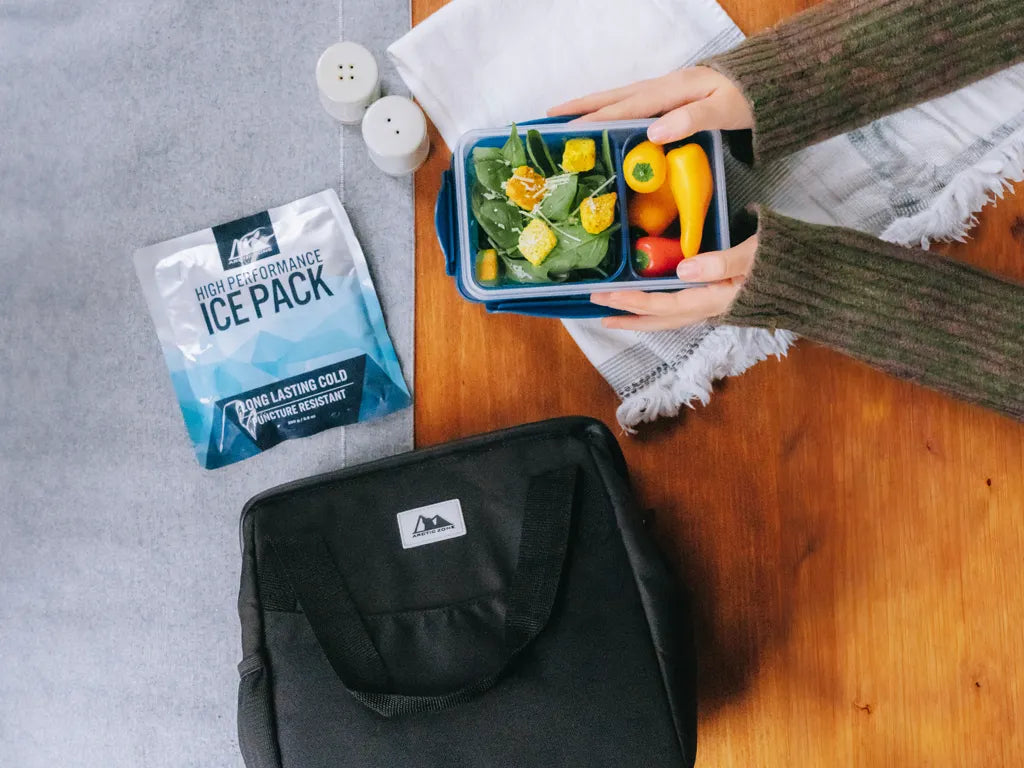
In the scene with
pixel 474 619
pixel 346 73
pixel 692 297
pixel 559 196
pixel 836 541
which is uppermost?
pixel 346 73

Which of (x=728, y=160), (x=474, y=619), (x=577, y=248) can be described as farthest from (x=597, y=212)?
(x=474, y=619)

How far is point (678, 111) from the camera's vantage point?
1.73 ft

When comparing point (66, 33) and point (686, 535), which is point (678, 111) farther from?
point (66, 33)

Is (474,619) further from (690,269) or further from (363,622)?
(690,269)

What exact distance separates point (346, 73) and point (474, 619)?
440 mm

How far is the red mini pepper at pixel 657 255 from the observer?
21.3 inches

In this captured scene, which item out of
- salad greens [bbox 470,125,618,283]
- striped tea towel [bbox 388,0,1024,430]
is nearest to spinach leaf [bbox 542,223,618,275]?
salad greens [bbox 470,125,618,283]

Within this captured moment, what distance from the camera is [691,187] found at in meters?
0.52

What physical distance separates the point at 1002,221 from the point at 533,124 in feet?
1.29

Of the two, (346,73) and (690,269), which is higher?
(346,73)

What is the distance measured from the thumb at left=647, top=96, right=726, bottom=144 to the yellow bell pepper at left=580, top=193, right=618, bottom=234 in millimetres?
51

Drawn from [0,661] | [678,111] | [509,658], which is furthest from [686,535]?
[0,661]

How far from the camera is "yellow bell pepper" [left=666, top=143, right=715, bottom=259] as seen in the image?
52 centimetres

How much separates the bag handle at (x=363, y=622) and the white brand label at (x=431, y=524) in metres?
0.05
